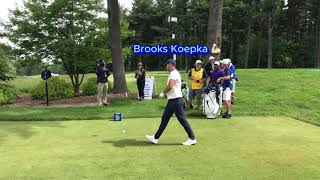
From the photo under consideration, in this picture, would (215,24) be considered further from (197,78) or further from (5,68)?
(5,68)

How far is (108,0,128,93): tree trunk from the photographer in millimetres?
17750

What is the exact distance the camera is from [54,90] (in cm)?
1814

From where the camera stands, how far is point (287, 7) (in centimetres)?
6309

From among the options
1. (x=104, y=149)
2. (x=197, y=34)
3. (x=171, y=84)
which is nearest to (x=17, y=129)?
(x=104, y=149)

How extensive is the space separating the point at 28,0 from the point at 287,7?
164 ft

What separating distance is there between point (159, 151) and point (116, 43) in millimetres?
10650

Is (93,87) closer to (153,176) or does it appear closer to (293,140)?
(293,140)

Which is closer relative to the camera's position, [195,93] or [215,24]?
[195,93]

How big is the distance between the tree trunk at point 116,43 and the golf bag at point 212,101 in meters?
6.56

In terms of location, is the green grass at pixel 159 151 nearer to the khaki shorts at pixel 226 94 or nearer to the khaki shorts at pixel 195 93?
the khaki shorts at pixel 226 94

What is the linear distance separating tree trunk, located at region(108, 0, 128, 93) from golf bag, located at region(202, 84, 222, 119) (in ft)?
21.5

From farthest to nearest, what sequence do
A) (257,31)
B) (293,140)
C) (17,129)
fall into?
(257,31) < (17,129) < (293,140)
